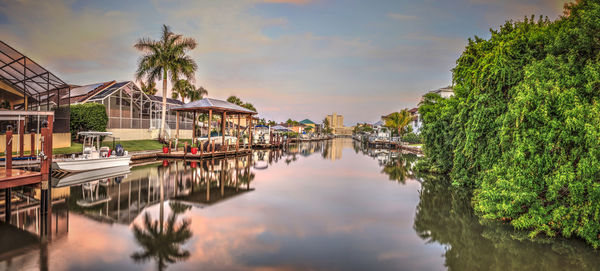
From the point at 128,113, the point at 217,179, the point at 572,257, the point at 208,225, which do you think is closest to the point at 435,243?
the point at 572,257

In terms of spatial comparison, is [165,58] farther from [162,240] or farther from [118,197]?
[162,240]

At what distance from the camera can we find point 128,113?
108 feet

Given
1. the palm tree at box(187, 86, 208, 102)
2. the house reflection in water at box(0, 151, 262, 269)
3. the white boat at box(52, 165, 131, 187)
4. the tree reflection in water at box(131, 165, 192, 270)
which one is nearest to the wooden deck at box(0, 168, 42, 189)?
the house reflection in water at box(0, 151, 262, 269)

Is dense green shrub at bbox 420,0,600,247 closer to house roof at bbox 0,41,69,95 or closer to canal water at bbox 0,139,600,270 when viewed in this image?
canal water at bbox 0,139,600,270

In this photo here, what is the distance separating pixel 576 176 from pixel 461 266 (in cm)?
350

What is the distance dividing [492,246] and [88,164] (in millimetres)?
18896

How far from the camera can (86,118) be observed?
26531 millimetres

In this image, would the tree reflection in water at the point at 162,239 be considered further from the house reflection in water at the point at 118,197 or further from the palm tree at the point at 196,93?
the palm tree at the point at 196,93

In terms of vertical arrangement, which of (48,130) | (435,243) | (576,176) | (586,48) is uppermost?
(586,48)

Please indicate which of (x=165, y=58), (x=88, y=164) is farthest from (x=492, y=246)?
(x=165, y=58)

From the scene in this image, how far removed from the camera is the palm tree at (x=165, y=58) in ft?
104

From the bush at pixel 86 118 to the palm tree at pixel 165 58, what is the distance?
18.3 ft

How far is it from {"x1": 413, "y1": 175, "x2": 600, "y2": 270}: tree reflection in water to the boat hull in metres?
16.9

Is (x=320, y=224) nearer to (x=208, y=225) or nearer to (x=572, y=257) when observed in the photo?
(x=208, y=225)
